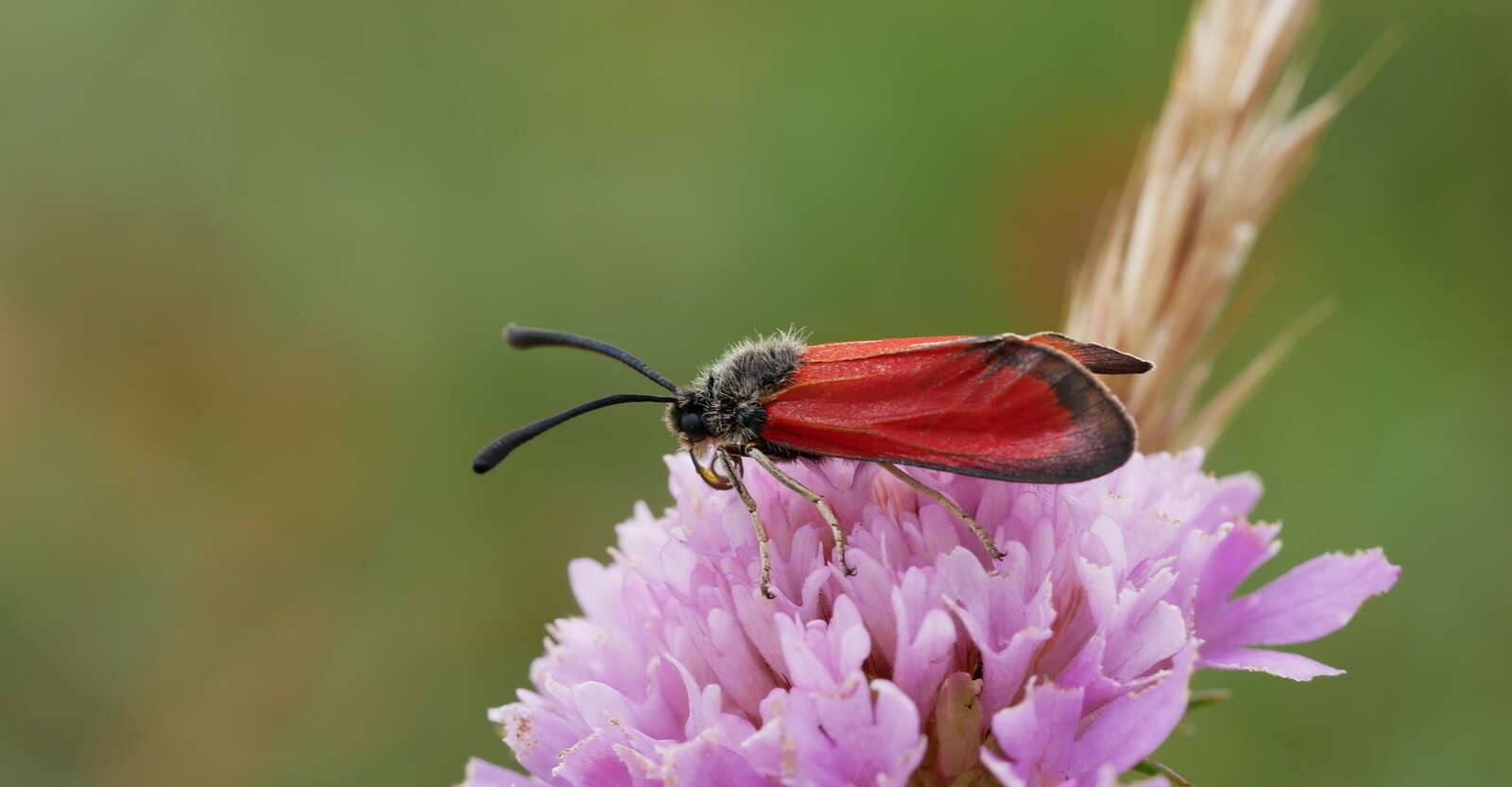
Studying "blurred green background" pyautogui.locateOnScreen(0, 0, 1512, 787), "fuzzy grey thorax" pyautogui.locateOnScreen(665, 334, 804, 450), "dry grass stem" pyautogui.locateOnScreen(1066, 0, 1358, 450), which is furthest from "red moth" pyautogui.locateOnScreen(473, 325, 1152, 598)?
"blurred green background" pyautogui.locateOnScreen(0, 0, 1512, 787)

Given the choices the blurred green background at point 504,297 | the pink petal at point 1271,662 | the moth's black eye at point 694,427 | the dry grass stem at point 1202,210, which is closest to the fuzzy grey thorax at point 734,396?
the moth's black eye at point 694,427

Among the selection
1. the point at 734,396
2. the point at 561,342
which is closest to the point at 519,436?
the point at 561,342

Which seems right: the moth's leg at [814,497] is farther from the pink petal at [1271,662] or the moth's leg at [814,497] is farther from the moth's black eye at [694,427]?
the pink petal at [1271,662]

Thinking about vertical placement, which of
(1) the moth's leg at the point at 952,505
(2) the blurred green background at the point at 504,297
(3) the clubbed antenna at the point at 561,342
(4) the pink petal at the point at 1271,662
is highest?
(2) the blurred green background at the point at 504,297

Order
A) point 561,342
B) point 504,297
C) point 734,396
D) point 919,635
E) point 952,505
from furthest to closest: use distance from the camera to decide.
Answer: point 504,297
point 561,342
point 734,396
point 952,505
point 919,635

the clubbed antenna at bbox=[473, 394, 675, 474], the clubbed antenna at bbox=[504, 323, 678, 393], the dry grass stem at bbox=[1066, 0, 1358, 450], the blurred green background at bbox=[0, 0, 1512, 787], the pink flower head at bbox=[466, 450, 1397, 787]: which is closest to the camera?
the pink flower head at bbox=[466, 450, 1397, 787]

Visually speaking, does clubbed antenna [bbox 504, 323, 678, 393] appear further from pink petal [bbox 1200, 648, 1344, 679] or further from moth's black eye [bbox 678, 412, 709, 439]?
pink petal [bbox 1200, 648, 1344, 679]

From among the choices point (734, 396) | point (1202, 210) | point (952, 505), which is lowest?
point (952, 505)

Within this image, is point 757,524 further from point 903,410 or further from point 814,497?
point 903,410
